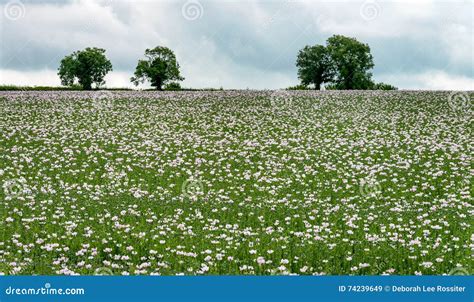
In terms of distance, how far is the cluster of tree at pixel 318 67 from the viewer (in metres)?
94.5

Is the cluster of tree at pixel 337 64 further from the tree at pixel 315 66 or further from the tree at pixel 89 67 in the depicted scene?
the tree at pixel 89 67

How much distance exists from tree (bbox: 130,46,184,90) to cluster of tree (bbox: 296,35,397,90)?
864 inches

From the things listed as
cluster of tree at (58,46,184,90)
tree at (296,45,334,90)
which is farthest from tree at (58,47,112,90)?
tree at (296,45,334,90)

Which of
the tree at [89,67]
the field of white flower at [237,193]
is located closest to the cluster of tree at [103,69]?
the tree at [89,67]

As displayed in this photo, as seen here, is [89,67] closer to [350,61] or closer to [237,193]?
[350,61]

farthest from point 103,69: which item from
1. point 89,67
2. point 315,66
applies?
point 315,66

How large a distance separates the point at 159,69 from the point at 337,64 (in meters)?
30.4

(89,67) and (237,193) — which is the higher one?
(89,67)

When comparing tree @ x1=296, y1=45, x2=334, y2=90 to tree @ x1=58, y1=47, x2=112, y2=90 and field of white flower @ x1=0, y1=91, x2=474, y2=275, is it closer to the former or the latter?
tree @ x1=58, y1=47, x2=112, y2=90

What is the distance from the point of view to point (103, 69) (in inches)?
4178

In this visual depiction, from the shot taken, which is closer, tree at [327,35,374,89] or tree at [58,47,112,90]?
tree at [327,35,374,89]

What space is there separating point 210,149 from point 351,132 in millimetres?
8146

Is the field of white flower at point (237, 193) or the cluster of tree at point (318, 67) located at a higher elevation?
the cluster of tree at point (318, 67)

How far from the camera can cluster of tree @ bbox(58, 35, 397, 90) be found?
94.5m
